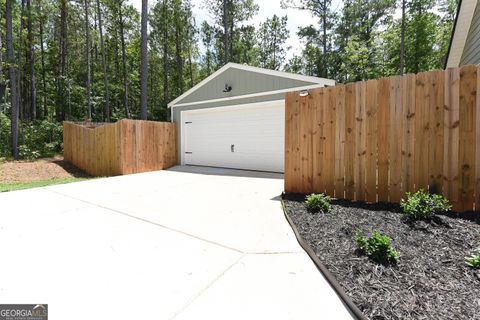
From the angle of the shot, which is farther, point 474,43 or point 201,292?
point 474,43

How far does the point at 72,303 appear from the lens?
161 cm

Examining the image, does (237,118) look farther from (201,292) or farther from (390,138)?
(201,292)

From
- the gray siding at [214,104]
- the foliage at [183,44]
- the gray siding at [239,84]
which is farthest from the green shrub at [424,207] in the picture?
the foliage at [183,44]

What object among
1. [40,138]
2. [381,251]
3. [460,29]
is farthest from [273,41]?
[381,251]

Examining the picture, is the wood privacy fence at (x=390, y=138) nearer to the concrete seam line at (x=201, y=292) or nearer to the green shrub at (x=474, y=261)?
the green shrub at (x=474, y=261)

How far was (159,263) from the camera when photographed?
6.84 feet

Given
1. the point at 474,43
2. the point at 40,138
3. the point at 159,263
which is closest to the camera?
the point at 159,263

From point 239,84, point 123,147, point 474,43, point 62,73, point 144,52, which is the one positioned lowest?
point 123,147

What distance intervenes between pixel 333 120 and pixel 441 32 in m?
18.6

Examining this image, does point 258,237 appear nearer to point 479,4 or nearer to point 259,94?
point 259,94

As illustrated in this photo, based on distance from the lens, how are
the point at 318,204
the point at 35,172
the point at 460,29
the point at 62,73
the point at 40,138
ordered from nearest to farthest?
the point at 318,204 < the point at 460,29 < the point at 35,172 < the point at 40,138 < the point at 62,73

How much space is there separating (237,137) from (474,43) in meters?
5.90

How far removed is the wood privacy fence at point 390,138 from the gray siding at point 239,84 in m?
3.02

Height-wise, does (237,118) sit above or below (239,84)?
below
